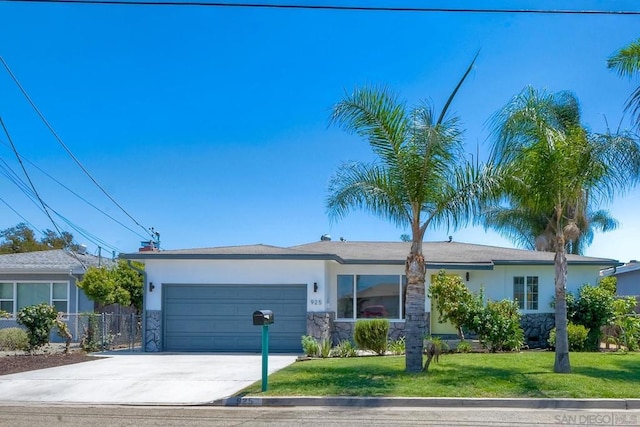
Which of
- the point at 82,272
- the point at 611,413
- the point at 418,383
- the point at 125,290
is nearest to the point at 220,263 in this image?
the point at 125,290

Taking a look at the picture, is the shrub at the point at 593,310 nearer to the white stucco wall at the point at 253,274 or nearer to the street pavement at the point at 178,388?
the white stucco wall at the point at 253,274

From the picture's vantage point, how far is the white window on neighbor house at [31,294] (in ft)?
83.1

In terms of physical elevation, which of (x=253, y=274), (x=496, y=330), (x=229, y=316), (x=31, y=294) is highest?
(x=253, y=274)

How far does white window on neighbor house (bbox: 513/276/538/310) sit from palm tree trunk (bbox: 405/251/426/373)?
375 inches

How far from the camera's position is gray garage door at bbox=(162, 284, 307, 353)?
19766 millimetres

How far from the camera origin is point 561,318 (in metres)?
13.6

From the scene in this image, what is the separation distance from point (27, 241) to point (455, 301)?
153 feet

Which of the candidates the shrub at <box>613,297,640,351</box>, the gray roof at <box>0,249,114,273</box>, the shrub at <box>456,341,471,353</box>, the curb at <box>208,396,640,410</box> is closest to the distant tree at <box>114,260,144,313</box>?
the gray roof at <box>0,249,114,273</box>

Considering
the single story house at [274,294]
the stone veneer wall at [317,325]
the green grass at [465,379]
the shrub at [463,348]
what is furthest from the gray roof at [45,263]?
the shrub at [463,348]

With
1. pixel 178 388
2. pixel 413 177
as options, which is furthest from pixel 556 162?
pixel 178 388

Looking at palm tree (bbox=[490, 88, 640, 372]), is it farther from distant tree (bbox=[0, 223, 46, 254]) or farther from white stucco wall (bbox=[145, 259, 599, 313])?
distant tree (bbox=[0, 223, 46, 254])

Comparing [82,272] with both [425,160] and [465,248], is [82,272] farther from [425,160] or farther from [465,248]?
[425,160]

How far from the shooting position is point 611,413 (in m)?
10.2

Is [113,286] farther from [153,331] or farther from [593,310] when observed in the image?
[593,310]
